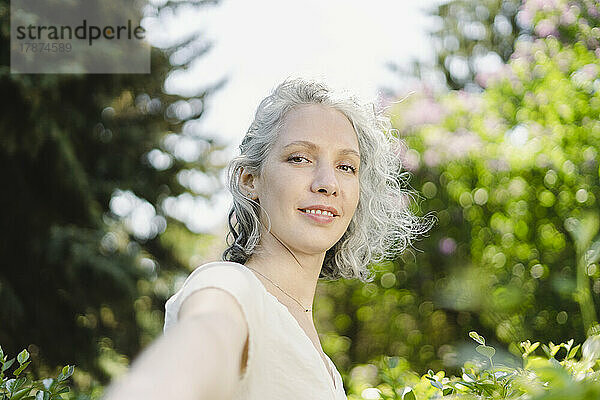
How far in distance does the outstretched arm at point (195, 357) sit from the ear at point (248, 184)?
62cm

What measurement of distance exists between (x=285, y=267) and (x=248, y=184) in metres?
0.21

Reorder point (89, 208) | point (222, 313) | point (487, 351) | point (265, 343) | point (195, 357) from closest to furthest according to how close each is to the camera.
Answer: point (195, 357)
point (222, 313)
point (265, 343)
point (487, 351)
point (89, 208)

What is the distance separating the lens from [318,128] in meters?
1.23

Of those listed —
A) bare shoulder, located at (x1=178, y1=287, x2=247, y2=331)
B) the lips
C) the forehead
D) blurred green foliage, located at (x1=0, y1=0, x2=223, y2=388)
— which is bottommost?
blurred green foliage, located at (x1=0, y1=0, x2=223, y2=388)

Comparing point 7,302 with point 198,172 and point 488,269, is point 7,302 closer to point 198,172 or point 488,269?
point 198,172

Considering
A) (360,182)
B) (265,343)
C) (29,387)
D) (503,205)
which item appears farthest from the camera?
(503,205)

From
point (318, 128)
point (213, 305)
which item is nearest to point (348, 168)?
point (318, 128)

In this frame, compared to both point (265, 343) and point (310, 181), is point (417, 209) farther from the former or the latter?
point (265, 343)

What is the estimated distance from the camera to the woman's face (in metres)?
1.17

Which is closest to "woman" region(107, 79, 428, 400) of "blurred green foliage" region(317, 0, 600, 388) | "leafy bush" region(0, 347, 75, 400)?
"leafy bush" region(0, 347, 75, 400)

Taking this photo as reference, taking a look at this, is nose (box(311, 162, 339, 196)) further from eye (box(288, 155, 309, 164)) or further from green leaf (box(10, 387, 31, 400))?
green leaf (box(10, 387, 31, 400))

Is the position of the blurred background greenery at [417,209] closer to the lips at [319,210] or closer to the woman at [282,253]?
the woman at [282,253]

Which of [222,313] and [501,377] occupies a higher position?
[222,313]

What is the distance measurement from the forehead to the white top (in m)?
0.38
